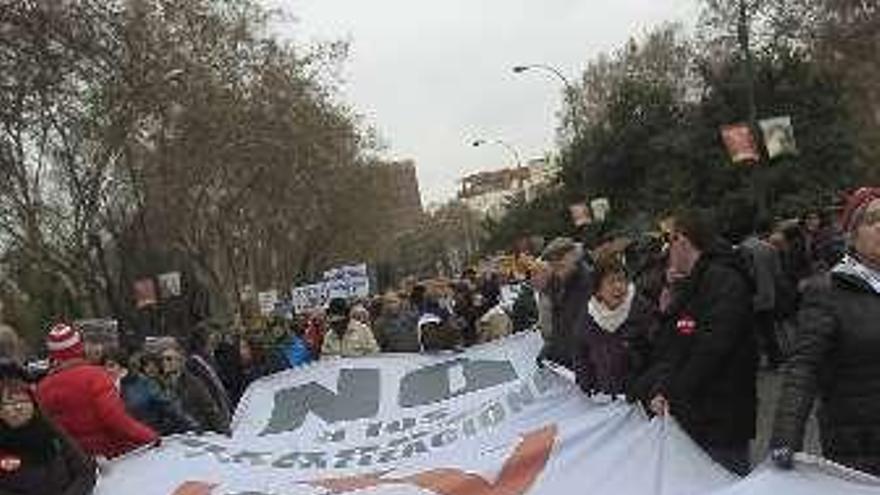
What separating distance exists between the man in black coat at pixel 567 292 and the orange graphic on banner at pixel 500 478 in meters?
1.64

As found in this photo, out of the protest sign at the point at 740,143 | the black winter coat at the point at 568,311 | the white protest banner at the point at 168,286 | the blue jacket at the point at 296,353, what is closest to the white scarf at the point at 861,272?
the black winter coat at the point at 568,311

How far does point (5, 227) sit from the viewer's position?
45094 mm

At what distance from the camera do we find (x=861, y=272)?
612 centimetres

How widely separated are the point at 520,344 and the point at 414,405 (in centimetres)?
131

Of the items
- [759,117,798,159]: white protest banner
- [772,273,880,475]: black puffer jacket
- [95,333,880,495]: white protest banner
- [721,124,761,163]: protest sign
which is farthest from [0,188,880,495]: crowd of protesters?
[721,124,761,163]: protest sign

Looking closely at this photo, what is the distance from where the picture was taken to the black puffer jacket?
6.05 m

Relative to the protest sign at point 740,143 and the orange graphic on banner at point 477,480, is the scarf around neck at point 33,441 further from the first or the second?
the protest sign at point 740,143

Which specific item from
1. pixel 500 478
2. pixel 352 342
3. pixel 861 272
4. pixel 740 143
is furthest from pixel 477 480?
pixel 740 143

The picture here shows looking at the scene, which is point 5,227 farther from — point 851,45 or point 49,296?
point 851,45

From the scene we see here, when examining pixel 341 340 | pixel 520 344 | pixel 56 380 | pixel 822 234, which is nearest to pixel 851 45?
pixel 822 234

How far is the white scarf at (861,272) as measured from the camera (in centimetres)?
611

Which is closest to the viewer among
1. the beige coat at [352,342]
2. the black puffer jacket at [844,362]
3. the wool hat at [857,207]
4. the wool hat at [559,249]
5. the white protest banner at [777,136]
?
the black puffer jacket at [844,362]

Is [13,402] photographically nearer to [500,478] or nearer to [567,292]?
[500,478]

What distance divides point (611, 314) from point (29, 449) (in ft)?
8.23
